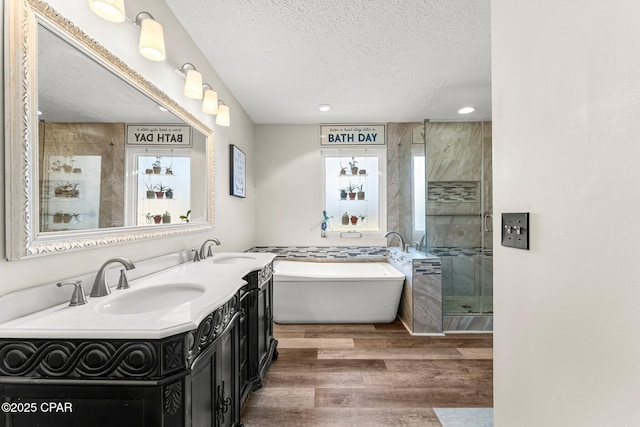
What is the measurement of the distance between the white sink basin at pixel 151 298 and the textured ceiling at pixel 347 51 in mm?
1628

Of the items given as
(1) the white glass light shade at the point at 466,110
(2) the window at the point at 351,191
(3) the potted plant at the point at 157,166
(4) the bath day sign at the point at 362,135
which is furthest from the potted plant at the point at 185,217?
(1) the white glass light shade at the point at 466,110

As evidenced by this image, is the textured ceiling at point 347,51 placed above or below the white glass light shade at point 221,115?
above

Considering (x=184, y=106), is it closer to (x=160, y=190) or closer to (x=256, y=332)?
(x=160, y=190)

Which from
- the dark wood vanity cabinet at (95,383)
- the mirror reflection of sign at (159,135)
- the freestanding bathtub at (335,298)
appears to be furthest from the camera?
the freestanding bathtub at (335,298)

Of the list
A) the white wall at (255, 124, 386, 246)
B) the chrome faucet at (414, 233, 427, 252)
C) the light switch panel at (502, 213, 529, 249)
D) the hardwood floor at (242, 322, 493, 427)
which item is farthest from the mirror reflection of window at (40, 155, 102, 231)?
the chrome faucet at (414, 233, 427, 252)

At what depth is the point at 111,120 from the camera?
1.32 meters

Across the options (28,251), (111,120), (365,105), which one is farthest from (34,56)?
(365,105)

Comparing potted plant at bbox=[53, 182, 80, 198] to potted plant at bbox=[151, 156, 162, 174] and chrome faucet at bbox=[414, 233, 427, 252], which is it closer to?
potted plant at bbox=[151, 156, 162, 174]

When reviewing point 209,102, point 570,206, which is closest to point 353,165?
point 209,102

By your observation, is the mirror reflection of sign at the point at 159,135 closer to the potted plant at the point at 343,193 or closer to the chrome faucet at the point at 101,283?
the chrome faucet at the point at 101,283

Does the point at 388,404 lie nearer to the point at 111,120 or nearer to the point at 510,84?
the point at 510,84

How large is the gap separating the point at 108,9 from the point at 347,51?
156cm

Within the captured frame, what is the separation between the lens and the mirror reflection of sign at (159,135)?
1469 millimetres

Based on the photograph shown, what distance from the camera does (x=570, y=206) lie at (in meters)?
0.66
